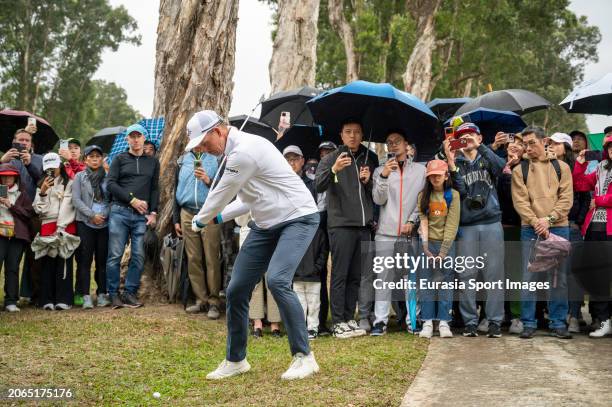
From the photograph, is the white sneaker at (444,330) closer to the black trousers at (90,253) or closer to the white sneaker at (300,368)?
the white sneaker at (300,368)

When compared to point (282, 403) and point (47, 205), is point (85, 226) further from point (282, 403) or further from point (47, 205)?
point (282, 403)

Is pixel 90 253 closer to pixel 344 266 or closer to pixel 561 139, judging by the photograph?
pixel 344 266

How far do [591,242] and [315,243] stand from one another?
3082 millimetres

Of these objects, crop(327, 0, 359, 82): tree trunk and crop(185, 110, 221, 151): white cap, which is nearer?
crop(185, 110, 221, 151): white cap

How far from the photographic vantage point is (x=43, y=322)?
895 cm

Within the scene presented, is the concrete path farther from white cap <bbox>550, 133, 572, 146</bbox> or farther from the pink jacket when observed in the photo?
white cap <bbox>550, 133, 572, 146</bbox>

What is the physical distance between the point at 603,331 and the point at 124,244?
594 centimetres

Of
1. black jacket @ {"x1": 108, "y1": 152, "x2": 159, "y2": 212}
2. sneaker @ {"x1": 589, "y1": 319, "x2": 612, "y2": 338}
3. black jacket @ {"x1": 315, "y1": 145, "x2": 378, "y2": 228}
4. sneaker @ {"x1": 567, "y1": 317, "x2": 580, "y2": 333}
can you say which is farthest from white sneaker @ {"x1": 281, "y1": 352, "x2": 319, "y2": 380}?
black jacket @ {"x1": 108, "y1": 152, "x2": 159, "y2": 212}

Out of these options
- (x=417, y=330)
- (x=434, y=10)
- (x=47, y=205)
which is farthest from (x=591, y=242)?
(x=434, y=10)

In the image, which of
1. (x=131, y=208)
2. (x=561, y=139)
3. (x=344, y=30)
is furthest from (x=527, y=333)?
(x=344, y=30)

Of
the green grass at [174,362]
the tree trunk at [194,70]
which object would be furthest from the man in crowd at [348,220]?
the tree trunk at [194,70]

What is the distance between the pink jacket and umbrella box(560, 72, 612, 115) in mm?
1012

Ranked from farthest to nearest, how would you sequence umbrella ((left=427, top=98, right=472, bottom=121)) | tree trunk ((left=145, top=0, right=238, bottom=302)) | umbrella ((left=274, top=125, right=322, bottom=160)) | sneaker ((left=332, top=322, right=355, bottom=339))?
umbrella ((left=427, top=98, right=472, bottom=121)) < tree trunk ((left=145, top=0, right=238, bottom=302)) < umbrella ((left=274, top=125, right=322, bottom=160)) < sneaker ((left=332, top=322, right=355, bottom=339))

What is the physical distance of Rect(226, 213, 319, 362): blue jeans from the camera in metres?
6.22
